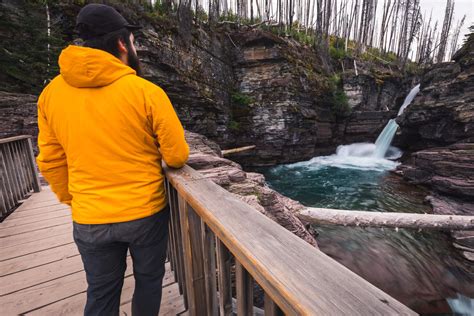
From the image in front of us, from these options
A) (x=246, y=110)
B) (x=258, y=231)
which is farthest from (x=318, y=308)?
(x=246, y=110)

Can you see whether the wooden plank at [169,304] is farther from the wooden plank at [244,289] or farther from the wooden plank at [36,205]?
the wooden plank at [36,205]

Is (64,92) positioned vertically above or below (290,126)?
above

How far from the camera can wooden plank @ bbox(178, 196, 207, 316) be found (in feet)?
4.96

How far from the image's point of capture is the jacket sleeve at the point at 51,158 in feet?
4.44

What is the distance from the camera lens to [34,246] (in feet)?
9.81

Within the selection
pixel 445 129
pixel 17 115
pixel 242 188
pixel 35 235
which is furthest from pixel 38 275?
pixel 445 129

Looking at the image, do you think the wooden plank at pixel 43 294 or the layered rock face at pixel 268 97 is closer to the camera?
the wooden plank at pixel 43 294

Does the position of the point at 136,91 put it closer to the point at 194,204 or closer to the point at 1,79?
the point at 194,204

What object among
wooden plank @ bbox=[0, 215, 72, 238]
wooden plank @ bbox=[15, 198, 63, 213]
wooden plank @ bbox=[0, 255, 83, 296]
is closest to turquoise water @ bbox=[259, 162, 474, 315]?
wooden plank @ bbox=[0, 255, 83, 296]

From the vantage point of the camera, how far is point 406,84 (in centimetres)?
2330

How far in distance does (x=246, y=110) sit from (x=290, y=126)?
3529mm

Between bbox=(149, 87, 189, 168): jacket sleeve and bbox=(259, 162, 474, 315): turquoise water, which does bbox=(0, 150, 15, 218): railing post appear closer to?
bbox=(149, 87, 189, 168): jacket sleeve

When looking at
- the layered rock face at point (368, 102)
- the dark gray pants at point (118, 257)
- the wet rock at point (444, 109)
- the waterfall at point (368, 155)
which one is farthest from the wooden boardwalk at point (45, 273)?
the layered rock face at point (368, 102)

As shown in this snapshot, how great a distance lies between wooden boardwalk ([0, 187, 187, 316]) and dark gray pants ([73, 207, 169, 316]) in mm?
675
